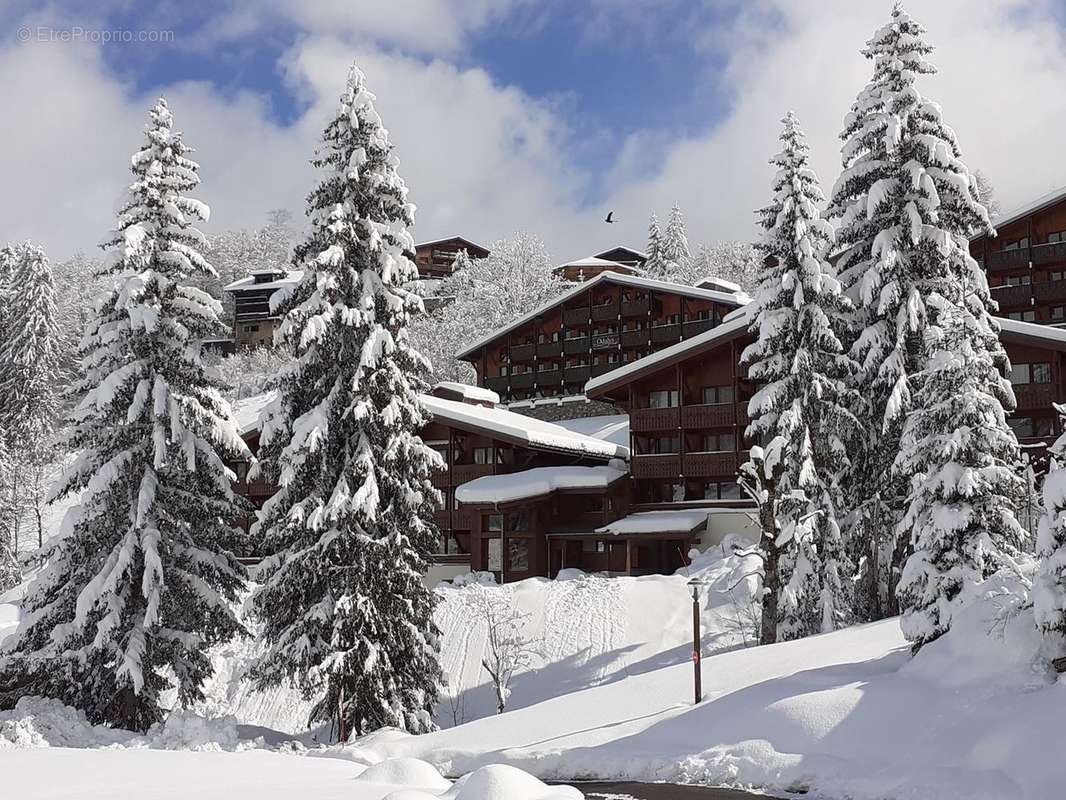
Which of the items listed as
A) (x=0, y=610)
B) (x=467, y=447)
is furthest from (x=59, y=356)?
(x=467, y=447)

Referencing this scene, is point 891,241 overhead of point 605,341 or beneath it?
beneath

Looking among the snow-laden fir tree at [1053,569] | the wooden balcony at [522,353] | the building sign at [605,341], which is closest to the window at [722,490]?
the building sign at [605,341]

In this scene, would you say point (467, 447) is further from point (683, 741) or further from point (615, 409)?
point (683, 741)

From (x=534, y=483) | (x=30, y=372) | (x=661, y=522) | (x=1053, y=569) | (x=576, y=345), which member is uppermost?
(x=576, y=345)

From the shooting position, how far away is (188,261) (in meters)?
22.3

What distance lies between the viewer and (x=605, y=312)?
60.0 metres

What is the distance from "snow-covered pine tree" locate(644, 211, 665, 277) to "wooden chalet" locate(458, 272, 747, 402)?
23183 millimetres

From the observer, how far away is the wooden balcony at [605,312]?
5984cm

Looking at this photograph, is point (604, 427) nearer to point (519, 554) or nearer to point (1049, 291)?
point (519, 554)

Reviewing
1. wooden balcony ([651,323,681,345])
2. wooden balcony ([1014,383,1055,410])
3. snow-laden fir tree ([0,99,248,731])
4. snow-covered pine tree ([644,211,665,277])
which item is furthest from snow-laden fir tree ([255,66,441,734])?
snow-covered pine tree ([644,211,665,277])

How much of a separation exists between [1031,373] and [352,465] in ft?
89.3

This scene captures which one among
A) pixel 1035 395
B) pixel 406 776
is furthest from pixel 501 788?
pixel 1035 395

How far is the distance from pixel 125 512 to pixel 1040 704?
18.5 meters

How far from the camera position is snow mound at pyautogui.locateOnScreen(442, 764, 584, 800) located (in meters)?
9.77
